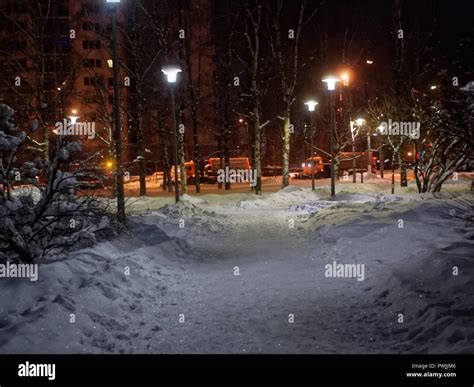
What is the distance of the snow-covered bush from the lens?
8.18 meters

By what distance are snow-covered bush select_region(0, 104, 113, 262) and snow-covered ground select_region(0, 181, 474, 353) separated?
468mm

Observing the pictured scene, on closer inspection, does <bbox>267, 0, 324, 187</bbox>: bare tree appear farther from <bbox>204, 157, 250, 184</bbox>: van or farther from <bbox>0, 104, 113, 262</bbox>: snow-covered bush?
<bbox>0, 104, 113, 262</bbox>: snow-covered bush

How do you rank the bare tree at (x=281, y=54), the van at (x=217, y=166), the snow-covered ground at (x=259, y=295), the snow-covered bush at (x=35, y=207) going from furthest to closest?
the van at (x=217, y=166)
the bare tree at (x=281, y=54)
the snow-covered bush at (x=35, y=207)
the snow-covered ground at (x=259, y=295)

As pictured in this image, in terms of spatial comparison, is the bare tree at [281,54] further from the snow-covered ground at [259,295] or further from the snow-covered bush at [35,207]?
the snow-covered bush at [35,207]

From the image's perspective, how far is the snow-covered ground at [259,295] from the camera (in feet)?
20.4

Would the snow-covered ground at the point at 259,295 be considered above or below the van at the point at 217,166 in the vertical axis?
below

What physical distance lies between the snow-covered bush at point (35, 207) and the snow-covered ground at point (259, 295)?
47 cm

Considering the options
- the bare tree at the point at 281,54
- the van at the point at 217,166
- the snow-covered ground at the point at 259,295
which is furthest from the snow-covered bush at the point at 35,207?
the van at the point at 217,166

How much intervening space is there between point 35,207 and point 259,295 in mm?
4218

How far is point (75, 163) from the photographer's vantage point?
9766 mm

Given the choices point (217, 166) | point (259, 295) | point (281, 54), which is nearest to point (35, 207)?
point (259, 295)

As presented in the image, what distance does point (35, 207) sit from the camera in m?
8.81

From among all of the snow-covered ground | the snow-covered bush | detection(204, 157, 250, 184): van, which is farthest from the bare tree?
the snow-covered bush
